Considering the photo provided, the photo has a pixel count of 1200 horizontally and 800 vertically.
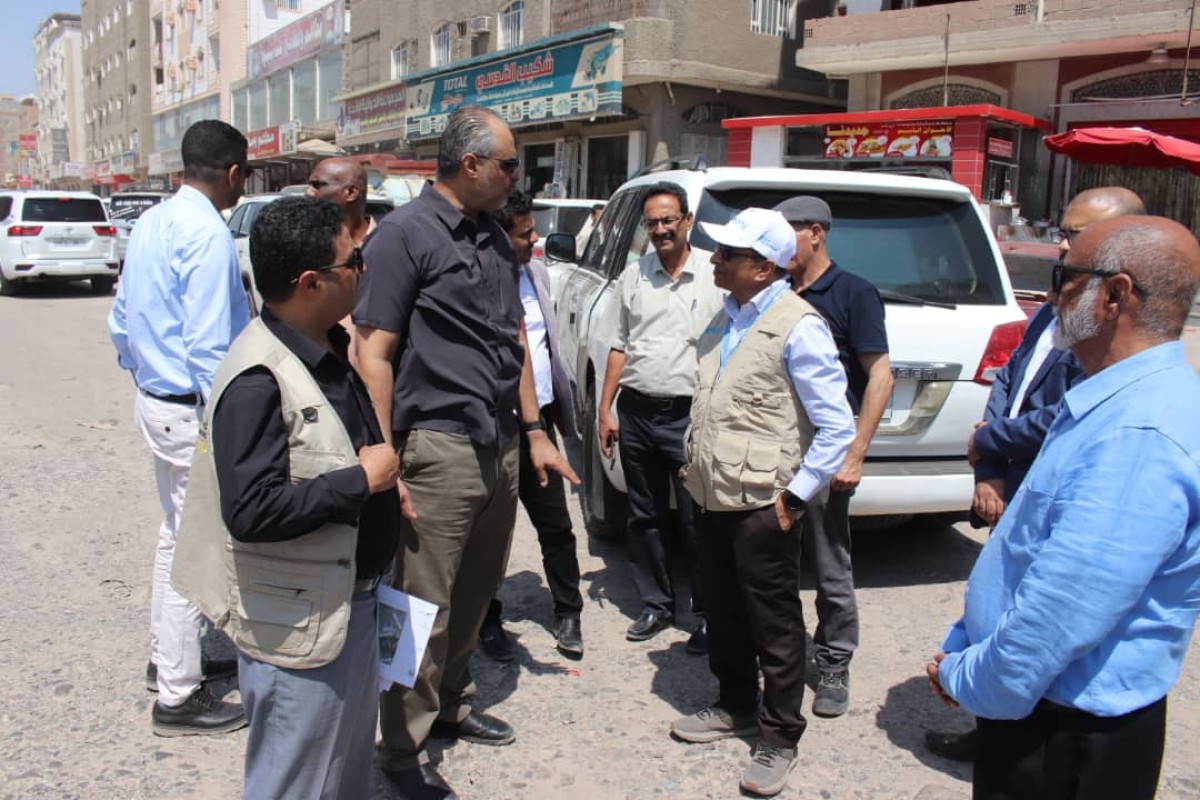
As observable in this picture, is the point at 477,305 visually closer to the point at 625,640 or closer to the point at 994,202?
the point at 625,640

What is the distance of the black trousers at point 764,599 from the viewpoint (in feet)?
9.87

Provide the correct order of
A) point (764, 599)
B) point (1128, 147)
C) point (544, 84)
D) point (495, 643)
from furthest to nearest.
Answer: point (544, 84) → point (1128, 147) → point (495, 643) → point (764, 599)

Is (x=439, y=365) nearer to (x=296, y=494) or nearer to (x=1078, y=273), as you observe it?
(x=296, y=494)

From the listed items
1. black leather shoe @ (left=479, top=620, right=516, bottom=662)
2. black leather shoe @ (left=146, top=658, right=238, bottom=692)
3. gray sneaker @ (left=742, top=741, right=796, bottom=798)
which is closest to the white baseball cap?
gray sneaker @ (left=742, top=741, right=796, bottom=798)

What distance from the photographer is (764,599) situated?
9.96 ft

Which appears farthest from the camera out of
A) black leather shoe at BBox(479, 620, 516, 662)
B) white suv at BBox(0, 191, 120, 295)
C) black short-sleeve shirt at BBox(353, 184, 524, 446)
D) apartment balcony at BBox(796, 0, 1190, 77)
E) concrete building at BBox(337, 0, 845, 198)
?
concrete building at BBox(337, 0, 845, 198)

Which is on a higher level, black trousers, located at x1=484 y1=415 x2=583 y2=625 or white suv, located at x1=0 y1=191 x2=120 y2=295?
white suv, located at x1=0 y1=191 x2=120 y2=295

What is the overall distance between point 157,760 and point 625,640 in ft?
6.10

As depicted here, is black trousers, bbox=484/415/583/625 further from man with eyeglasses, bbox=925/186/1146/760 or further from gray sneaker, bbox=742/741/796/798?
man with eyeglasses, bbox=925/186/1146/760

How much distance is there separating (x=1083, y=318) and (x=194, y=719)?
3043 mm

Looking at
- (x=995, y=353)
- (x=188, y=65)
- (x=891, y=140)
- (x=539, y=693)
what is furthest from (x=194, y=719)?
(x=188, y=65)

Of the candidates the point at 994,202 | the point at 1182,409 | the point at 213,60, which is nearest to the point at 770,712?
the point at 1182,409

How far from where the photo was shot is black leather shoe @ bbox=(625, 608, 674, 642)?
4145 mm

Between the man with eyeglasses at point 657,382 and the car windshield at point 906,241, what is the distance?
44 cm
